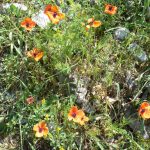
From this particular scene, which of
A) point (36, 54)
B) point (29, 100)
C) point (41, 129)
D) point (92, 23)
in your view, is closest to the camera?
point (41, 129)

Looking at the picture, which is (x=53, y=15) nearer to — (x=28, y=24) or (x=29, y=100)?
(x=28, y=24)

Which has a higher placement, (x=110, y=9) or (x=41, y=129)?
(x=110, y=9)

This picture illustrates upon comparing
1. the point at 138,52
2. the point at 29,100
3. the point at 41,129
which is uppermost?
the point at 138,52

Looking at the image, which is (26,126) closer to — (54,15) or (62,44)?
(62,44)

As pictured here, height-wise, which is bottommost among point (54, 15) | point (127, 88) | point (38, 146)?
point (38, 146)

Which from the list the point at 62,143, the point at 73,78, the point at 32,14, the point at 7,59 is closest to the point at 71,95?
the point at 73,78

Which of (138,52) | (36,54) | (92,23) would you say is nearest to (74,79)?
(36,54)

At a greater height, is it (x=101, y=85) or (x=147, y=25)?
(x=147, y=25)

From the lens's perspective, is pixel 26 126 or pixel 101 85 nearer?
pixel 26 126

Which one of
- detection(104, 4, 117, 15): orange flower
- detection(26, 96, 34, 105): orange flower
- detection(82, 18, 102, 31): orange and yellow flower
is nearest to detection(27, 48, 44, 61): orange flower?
detection(26, 96, 34, 105): orange flower
